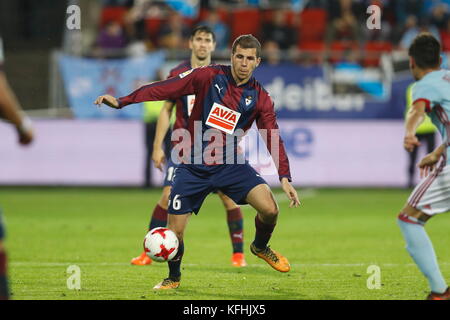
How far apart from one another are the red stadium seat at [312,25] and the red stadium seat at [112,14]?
4441 mm

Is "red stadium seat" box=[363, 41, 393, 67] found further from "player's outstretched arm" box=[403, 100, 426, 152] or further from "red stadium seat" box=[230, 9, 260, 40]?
"player's outstretched arm" box=[403, 100, 426, 152]

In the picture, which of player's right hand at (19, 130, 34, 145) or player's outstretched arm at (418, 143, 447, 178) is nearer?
player's right hand at (19, 130, 34, 145)

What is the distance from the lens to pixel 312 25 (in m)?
21.1

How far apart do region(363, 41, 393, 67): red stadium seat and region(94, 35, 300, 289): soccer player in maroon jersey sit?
11644 mm

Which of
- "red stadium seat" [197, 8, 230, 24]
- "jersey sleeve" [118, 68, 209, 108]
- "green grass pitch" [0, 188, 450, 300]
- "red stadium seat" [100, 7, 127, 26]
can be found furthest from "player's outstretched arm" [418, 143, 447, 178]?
"red stadium seat" [100, 7, 127, 26]

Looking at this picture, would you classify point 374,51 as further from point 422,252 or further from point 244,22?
point 422,252

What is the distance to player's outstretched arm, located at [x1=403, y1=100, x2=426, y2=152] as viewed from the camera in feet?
20.8

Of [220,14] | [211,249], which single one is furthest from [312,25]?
[211,249]

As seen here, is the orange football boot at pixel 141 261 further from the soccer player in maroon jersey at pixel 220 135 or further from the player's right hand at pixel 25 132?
the player's right hand at pixel 25 132

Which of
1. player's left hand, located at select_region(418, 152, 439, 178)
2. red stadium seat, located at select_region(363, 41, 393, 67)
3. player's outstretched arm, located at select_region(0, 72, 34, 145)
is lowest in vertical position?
player's left hand, located at select_region(418, 152, 439, 178)

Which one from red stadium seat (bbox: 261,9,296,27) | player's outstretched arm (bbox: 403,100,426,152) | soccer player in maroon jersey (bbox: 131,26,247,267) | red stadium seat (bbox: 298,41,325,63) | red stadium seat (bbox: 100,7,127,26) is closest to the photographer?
player's outstretched arm (bbox: 403,100,426,152)

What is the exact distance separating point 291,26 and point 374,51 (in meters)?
2.01
